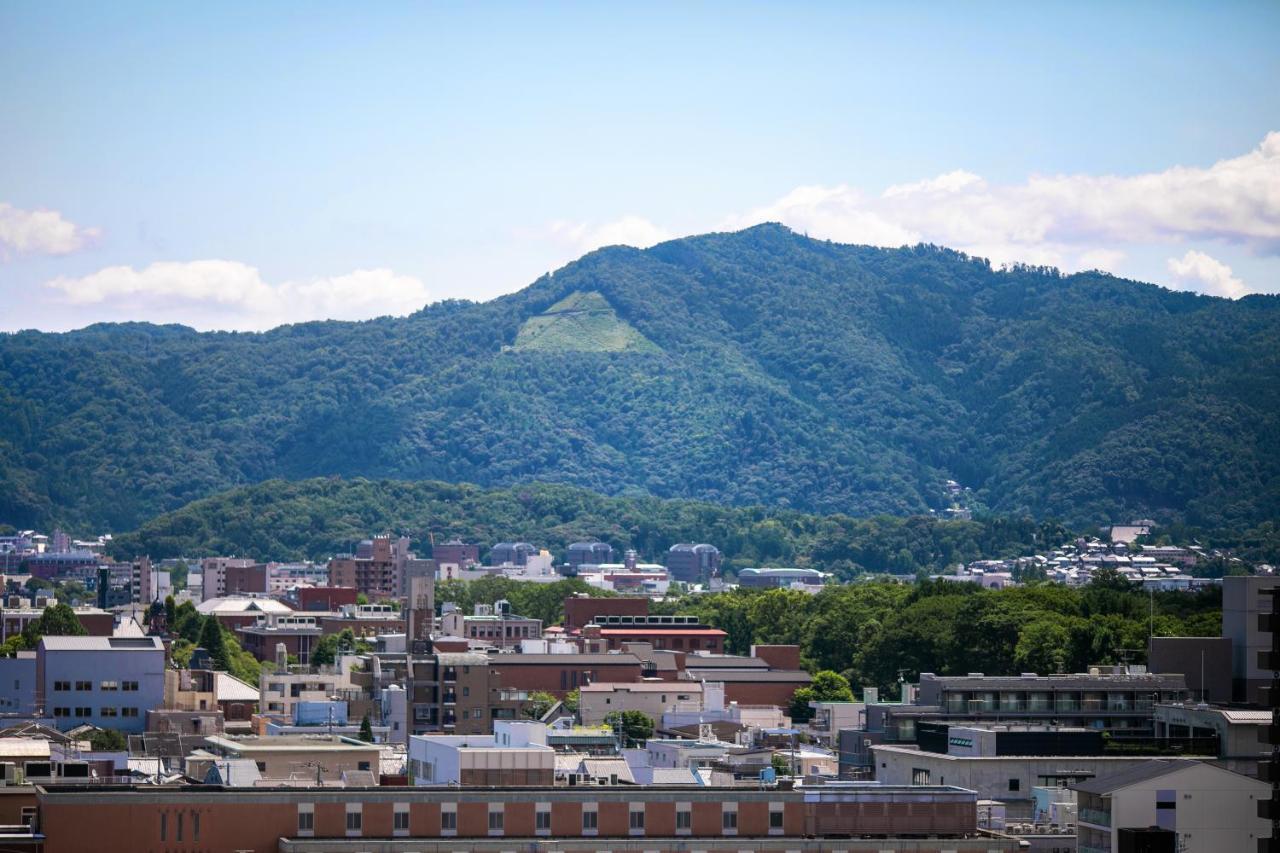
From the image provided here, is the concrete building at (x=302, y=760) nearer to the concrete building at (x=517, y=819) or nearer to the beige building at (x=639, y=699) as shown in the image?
the concrete building at (x=517, y=819)

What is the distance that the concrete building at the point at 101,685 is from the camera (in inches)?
3725

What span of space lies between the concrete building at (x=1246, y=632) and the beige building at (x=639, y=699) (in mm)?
39875

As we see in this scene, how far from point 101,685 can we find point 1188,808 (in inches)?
2146

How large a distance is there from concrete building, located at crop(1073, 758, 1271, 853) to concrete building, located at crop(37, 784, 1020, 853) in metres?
2.29

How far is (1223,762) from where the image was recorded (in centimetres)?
5731

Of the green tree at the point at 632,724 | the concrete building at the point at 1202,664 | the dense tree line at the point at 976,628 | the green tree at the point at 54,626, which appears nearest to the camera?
the concrete building at the point at 1202,664

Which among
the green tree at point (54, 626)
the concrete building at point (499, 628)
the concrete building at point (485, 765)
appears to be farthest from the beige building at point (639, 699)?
the concrete building at point (485, 765)

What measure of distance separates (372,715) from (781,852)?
190 feet

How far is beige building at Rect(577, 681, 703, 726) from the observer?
114 metres

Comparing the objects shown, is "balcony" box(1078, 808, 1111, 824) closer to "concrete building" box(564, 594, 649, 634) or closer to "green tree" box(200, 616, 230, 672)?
"green tree" box(200, 616, 230, 672)

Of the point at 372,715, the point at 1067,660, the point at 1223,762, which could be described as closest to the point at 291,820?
the point at 1223,762

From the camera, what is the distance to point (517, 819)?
152 ft

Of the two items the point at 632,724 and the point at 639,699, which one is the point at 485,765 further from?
the point at 639,699

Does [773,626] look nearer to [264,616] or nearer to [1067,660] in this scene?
[264,616]
